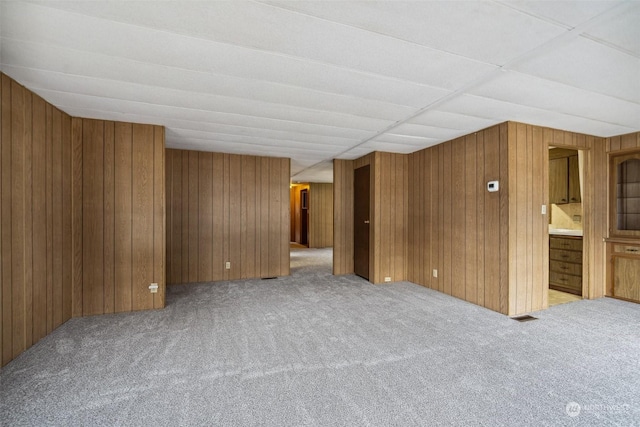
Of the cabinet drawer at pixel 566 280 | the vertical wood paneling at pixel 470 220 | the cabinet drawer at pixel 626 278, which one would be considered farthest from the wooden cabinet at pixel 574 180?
the vertical wood paneling at pixel 470 220

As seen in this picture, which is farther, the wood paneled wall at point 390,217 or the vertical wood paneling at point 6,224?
the wood paneled wall at point 390,217

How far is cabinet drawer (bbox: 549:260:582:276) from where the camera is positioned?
4.29m

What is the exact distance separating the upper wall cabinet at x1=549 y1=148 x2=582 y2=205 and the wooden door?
10.7ft

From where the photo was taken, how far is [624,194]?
424 centimetres

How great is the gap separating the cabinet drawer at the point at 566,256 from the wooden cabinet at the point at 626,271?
1.46 ft

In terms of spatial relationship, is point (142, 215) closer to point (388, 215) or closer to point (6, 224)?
point (6, 224)

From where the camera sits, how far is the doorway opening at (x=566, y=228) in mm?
4242

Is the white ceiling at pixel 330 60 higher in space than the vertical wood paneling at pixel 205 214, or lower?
higher

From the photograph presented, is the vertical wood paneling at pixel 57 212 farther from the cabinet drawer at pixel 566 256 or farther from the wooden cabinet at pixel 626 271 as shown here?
the wooden cabinet at pixel 626 271

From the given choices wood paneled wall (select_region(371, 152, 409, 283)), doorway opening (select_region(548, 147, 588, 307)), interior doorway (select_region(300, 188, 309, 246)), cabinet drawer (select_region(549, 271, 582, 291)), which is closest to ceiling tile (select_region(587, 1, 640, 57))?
doorway opening (select_region(548, 147, 588, 307))

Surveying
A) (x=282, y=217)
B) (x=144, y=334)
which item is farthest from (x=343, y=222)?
(x=144, y=334)

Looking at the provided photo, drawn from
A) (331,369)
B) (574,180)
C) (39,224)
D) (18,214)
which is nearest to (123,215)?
(39,224)

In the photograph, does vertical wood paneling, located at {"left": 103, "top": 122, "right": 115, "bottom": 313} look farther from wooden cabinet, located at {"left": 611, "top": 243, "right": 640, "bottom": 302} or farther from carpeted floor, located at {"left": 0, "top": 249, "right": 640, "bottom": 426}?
wooden cabinet, located at {"left": 611, "top": 243, "right": 640, "bottom": 302}

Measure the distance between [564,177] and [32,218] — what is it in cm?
725
